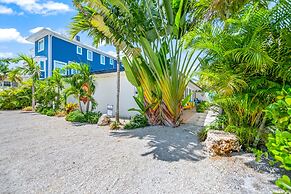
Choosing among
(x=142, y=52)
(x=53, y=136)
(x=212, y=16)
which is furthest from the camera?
(x=142, y=52)

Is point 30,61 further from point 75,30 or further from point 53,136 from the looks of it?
point 53,136

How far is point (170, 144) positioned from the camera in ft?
18.5

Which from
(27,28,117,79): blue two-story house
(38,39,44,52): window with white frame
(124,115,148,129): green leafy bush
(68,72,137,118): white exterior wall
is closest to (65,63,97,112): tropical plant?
(68,72,137,118): white exterior wall

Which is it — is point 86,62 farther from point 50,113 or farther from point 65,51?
point 50,113

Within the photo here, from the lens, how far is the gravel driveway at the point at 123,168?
339cm

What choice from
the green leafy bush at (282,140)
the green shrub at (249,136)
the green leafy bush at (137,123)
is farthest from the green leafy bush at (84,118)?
the green leafy bush at (282,140)

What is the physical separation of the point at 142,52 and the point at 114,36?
1.29 metres

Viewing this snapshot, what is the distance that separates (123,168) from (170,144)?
1.90m

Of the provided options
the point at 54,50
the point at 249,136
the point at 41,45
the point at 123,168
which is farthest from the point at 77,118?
the point at 41,45

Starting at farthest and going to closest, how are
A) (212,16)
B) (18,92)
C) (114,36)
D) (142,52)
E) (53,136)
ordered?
(18,92)
(142,52)
(114,36)
(53,136)
(212,16)

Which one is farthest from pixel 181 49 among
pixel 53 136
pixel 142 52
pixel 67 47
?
pixel 67 47

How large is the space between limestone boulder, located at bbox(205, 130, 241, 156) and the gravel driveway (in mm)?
171

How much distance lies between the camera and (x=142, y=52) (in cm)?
819

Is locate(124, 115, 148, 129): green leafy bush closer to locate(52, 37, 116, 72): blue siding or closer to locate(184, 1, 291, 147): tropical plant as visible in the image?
locate(184, 1, 291, 147): tropical plant
